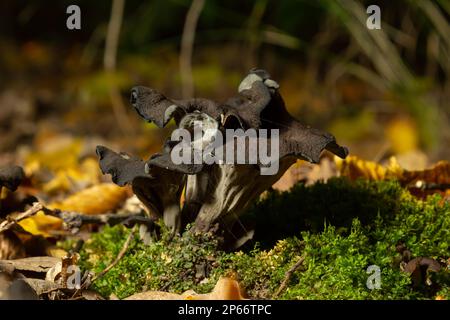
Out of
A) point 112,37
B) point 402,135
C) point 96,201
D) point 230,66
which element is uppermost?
point 230,66

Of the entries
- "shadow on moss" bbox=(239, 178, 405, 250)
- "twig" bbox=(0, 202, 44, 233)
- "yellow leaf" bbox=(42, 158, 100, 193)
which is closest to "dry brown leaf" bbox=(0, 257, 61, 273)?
"twig" bbox=(0, 202, 44, 233)

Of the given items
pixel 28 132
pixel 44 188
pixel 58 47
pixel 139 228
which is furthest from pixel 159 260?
pixel 58 47

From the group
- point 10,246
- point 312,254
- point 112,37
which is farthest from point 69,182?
point 312,254

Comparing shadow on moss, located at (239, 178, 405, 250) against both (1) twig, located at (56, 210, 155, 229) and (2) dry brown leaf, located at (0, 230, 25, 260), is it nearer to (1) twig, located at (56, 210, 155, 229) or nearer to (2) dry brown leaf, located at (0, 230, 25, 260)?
(1) twig, located at (56, 210, 155, 229)

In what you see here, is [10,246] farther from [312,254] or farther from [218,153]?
[312,254]

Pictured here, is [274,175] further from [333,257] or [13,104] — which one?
[13,104]

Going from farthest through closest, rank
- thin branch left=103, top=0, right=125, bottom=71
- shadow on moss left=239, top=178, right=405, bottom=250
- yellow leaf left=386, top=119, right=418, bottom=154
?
yellow leaf left=386, top=119, right=418, bottom=154 → thin branch left=103, top=0, right=125, bottom=71 → shadow on moss left=239, top=178, right=405, bottom=250
